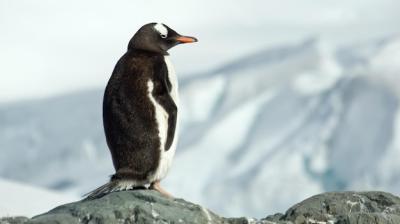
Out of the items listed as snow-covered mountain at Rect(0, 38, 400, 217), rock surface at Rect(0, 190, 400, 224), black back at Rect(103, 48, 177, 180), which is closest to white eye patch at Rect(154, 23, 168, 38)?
black back at Rect(103, 48, 177, 180)

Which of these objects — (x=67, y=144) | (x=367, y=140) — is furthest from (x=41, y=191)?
(x=67, y=144)

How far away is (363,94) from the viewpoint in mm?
45438

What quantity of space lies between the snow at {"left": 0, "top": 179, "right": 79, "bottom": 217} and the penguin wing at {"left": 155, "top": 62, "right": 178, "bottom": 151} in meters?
10.4

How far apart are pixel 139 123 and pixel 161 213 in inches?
48.4

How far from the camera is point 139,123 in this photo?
7883mm

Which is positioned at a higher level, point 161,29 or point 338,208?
point 161,29

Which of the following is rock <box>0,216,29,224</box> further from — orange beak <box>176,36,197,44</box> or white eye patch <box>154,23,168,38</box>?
orange beak <box>176,36,197,44</box>

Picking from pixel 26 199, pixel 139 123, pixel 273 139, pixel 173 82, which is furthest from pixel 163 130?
pixel 273 139

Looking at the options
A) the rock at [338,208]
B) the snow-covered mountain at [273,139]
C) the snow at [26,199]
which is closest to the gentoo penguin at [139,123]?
the rock at [338,208]

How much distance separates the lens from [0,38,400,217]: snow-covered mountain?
42.9m

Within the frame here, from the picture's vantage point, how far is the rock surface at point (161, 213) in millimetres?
6742

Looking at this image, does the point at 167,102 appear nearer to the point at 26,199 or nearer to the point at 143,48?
the point at 143,48

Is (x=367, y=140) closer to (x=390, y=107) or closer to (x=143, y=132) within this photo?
(x=390, y=107)

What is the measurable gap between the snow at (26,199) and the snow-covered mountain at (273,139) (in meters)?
19.4
